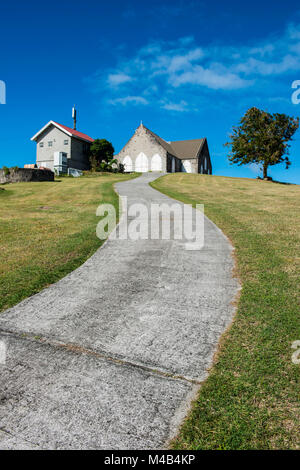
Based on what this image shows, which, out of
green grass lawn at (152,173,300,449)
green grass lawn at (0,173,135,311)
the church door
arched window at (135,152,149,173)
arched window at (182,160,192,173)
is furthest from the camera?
arched window at (182,160,192,173)

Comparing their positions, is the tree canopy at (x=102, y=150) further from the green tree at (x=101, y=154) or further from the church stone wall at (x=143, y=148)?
the church stone wall at (x=143, y=148)

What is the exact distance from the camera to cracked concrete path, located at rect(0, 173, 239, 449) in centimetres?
237

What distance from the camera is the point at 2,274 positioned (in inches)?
220

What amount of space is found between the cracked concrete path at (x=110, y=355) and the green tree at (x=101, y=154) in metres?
42.1

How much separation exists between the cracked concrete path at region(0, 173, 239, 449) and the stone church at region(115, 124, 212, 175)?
150 feet

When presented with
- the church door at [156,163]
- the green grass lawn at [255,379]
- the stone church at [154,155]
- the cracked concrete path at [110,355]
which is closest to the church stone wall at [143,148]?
the stone church at [154,155]

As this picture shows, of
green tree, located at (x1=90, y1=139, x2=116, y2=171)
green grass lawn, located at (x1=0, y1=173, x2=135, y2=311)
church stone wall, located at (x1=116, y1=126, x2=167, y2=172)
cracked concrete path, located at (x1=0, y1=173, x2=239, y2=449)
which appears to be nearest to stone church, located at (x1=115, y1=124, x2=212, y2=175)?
church stone wall, located at (x1=116, y1=126, x2=167, y2=172)

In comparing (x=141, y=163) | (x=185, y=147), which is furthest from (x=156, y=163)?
(x=185, y=147)

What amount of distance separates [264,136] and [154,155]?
19001mm

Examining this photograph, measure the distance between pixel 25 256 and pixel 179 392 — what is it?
5.33 meters

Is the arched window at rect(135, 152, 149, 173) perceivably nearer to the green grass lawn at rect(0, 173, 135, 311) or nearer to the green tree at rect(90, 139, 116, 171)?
the green tree at rect(90, 139, 116, 171)

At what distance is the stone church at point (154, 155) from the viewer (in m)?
49.5

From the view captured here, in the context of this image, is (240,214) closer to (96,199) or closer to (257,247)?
(257,247)

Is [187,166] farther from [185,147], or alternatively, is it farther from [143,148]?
[143,148]
